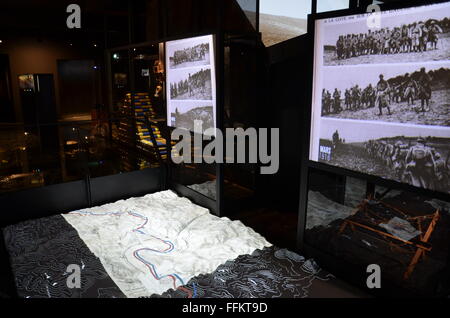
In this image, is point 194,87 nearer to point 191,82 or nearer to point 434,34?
point 191,82

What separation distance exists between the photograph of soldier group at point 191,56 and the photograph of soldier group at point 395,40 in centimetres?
178

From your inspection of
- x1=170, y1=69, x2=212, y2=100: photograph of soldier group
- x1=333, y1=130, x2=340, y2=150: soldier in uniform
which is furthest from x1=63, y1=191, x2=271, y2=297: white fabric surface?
x1=170, y1=69, x2=212, y2=100: photograph of soldier group

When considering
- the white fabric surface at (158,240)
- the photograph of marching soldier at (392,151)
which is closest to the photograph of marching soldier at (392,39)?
the photograph of marching soldier at (392,151)

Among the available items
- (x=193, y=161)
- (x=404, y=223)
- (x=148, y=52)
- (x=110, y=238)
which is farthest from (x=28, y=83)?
(x=404, y=223)

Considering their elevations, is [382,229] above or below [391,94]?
below

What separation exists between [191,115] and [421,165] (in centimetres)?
281

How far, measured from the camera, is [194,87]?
4.27 metres

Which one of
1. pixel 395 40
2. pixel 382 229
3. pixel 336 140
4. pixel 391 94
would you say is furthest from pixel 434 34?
pixel 382 229

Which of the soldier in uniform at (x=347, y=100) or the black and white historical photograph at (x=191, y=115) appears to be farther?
the black and white historical photograph at (x=191, y=115)

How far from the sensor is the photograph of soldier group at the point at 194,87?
4.05m

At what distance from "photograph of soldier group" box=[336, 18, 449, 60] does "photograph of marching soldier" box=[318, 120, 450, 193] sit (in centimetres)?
50

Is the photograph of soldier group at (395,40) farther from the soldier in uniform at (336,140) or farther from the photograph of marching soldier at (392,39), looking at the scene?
the soldier in uniform at (336,140)

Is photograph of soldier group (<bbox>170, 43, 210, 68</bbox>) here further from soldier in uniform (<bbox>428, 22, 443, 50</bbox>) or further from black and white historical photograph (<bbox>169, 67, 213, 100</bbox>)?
soldier in uniform (<bbox>428, 22, 443, 50</bbox>)
